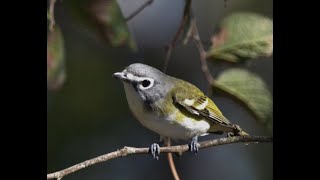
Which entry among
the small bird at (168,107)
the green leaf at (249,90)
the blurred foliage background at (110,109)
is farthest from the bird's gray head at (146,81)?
the blurred foliage background at (110,109)

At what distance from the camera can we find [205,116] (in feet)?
2.91

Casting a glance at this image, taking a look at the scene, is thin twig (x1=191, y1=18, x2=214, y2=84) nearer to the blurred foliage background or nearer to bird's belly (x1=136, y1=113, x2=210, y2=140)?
bird's belly (x1=136, y1=113, x2=210, y2=140)

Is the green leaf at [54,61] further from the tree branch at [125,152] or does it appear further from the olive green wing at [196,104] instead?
the olive green wing at [196,104]

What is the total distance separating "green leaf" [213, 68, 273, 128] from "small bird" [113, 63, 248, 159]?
0.15 ft

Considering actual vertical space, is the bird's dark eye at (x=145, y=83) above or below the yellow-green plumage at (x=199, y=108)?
above

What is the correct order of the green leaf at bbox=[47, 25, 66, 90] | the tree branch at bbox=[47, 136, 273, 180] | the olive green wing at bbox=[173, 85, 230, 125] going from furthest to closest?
the olive green wing at bbox=[173, 85, 230, 125], the green leaf at bbox=[47, 25, 66, 90], the tree branch at bbox=[47, 136, 273, 180]

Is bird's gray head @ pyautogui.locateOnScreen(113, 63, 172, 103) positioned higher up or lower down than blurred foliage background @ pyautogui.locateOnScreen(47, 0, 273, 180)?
higher up

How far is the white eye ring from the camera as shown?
0.82m

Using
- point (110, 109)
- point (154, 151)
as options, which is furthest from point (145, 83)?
point (110, 109)

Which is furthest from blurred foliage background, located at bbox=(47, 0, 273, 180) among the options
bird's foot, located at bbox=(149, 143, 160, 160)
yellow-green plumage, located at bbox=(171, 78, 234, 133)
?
bird's foot, located at bbox=(149, 143, 160, 160)

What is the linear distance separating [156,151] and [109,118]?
3.74ft

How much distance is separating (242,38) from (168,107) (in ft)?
0.57

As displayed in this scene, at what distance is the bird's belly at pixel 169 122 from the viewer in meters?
0.80
